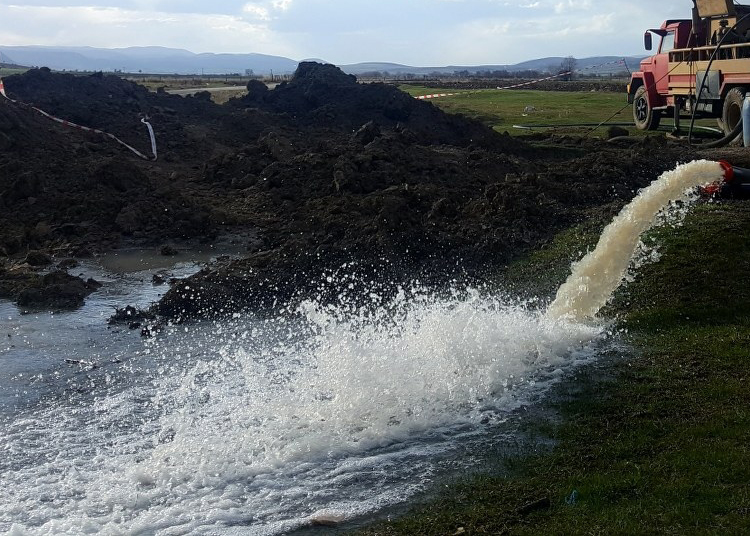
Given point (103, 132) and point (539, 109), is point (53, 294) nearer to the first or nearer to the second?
point (103, 132)

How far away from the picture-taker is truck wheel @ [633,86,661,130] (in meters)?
26.1

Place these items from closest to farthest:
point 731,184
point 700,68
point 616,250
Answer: point 616,250 < point 731,184 < point 700,68

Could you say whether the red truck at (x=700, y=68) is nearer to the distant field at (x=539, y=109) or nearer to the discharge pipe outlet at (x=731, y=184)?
the distant field at (x=539, y=109)

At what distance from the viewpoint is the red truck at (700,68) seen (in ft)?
67.2

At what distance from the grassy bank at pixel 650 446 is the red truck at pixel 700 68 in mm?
11782

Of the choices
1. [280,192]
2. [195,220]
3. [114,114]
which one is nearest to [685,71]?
[280,192]

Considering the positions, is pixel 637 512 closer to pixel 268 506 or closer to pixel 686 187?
pixel 268 506

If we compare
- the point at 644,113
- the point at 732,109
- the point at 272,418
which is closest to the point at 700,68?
the point at 732,109

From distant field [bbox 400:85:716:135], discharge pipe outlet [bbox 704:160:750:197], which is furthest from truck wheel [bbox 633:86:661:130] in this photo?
discharge pipe outlet [bbox 704:160:750:197]

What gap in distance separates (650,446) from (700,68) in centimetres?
1817

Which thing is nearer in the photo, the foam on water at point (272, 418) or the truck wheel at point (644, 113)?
the foam on water at point (272, 418)

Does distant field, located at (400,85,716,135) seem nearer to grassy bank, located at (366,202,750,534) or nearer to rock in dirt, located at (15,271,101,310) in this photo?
grassy bank, located at (366,202,750,534)

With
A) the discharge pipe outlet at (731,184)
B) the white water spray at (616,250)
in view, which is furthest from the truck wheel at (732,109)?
the white water spray at (616,250)

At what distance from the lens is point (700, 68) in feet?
72.5
